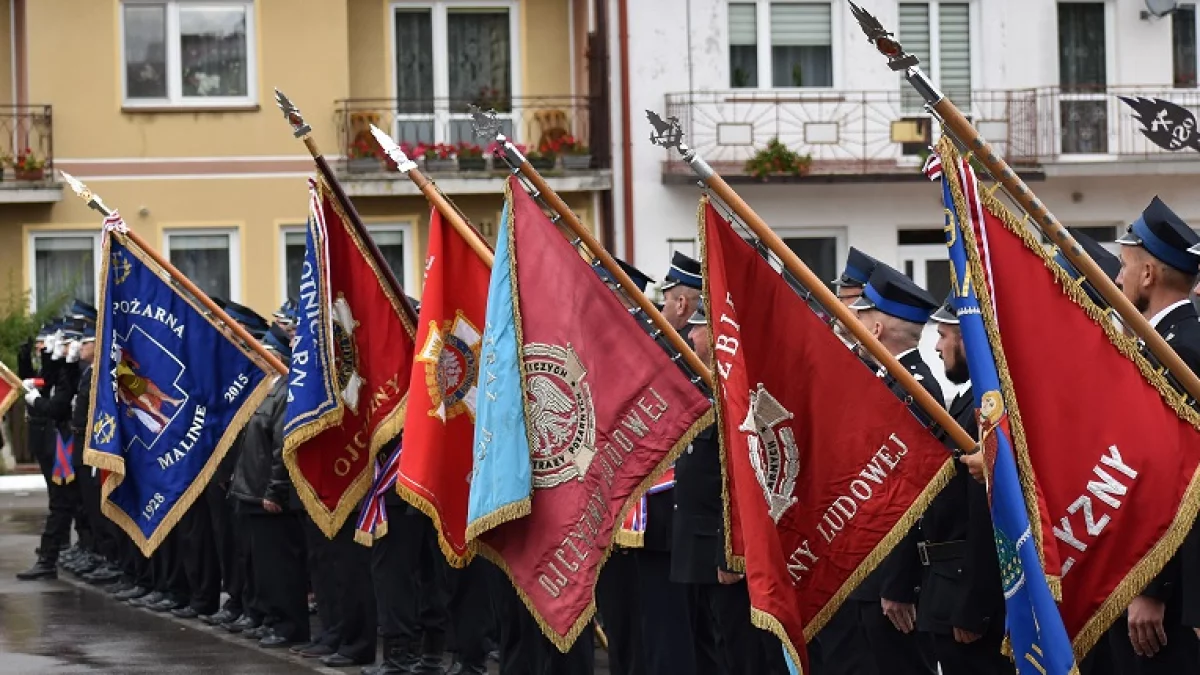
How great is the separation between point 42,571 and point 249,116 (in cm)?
1253

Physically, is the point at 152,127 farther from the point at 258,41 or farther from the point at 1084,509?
the point at 1084,509

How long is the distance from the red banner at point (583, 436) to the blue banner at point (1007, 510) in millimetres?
2181

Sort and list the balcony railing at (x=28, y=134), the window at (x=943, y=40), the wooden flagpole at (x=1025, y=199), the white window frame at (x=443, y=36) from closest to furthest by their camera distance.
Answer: the wooden flagpole at (x=1025, y=199) → the balcony railing at (x=28, y=134) → the white window frame at (x=443, y=36) → the window at (x=943, y=40)

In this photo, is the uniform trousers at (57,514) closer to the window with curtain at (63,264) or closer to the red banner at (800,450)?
the red banner at (800,450)

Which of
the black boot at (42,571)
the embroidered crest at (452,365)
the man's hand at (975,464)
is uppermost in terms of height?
the embroidered crest at (452,365)

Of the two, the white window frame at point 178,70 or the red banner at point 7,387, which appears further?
the white window frame at point 178,70

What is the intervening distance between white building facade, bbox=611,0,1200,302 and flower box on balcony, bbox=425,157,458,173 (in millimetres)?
2317

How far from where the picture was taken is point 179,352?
14.0 m

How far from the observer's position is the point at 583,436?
8797 mm

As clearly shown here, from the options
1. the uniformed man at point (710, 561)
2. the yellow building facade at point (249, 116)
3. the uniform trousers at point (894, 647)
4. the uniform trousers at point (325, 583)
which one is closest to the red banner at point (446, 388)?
the uniformed man at point (710, 561)

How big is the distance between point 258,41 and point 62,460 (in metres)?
12.4

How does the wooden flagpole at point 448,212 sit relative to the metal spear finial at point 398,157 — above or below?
below

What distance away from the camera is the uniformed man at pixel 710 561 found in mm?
9023

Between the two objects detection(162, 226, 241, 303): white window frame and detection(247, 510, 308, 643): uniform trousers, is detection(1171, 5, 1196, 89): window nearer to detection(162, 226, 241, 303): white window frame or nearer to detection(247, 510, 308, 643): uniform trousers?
detection(162, 226, 241, 303): white window frame
